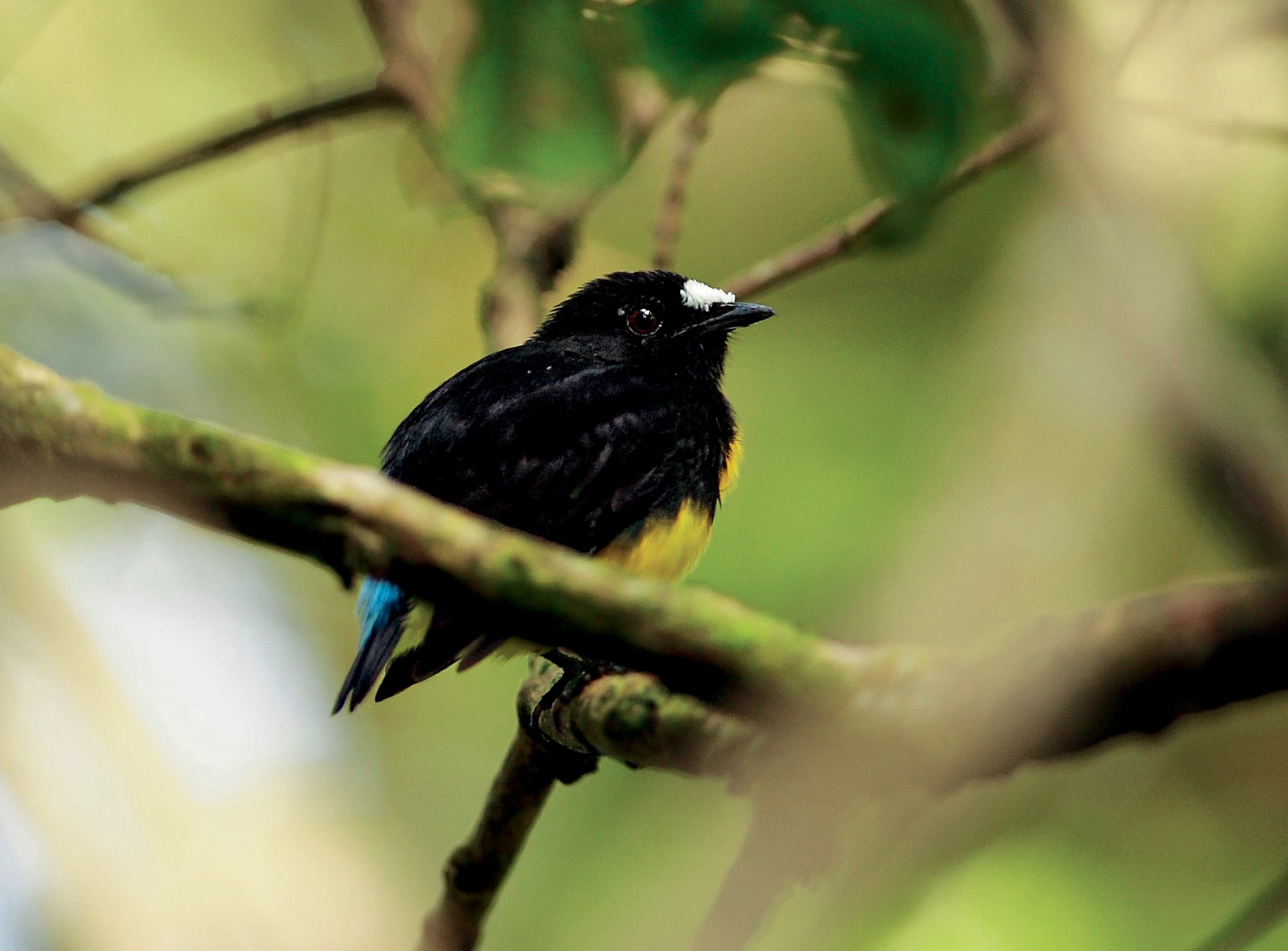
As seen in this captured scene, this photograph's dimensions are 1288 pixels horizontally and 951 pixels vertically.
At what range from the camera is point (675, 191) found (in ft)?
13.3

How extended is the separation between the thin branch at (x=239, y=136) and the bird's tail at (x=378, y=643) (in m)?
1.43

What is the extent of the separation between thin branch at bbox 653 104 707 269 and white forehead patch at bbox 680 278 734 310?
6.6 inches

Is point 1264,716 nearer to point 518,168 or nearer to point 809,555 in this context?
point 809,555

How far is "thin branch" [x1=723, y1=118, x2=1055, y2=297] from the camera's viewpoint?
362cm

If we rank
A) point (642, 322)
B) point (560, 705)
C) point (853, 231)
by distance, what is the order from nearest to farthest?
1. point (560, 705)
2. point (853, 231)
3. point (642, 322)

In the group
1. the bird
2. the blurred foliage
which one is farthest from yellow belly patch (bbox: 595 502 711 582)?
Result: the blurred foliage

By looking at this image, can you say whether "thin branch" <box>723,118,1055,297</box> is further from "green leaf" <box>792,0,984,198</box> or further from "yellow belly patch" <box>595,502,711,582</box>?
"green leaf" <box>792,0,984,198</box>


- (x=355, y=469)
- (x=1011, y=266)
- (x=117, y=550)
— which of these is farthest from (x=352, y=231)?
(x=355, y=469)

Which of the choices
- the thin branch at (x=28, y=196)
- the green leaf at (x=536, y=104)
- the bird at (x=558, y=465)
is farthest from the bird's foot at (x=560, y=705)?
the thin branch at (x=28, y=196)

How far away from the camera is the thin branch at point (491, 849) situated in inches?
116

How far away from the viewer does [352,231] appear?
7.39 metres

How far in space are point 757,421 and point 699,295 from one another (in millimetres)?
2758

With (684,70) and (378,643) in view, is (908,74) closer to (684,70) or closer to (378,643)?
(684,70)

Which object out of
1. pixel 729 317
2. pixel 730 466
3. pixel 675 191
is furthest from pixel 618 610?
pixel 729 317
